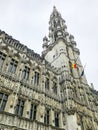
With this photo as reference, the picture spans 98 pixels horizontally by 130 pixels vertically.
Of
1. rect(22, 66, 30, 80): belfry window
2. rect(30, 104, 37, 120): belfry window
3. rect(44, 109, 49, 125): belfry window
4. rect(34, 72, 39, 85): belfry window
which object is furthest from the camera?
rect(34, 72, 39, 85): belfry window

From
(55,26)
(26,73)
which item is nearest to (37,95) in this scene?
(26,73)

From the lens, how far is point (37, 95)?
17797mm

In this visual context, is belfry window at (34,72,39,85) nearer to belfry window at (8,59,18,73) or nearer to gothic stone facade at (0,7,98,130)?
gothic stone facade at (0,7,98,130)

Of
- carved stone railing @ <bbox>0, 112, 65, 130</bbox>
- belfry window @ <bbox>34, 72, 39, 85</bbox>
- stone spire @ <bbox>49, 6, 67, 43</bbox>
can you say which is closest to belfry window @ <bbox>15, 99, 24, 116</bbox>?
carved stone railing @ <bbox>0, 112, 65, 130</bbox>

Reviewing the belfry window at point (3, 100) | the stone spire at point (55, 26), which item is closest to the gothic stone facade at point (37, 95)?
the belfry window at point (3, 100)

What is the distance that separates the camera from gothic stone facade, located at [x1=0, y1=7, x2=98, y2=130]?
48.0 ft

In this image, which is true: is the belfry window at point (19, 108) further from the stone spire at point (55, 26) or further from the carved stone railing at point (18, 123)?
the stone spire at point (55, 26)

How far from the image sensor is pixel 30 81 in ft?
60.7

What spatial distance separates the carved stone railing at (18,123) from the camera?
12832mm

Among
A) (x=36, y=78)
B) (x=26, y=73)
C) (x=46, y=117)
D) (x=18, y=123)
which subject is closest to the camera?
(x=18, y=123)

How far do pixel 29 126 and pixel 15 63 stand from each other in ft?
26.8

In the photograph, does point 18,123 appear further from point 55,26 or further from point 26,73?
point 55,26

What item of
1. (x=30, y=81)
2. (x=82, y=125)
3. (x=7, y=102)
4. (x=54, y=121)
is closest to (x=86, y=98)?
(x=82, y=125)

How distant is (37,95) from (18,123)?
15.8ft
